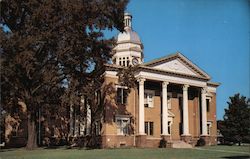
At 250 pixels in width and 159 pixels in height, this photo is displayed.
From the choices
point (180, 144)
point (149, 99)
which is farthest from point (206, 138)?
point (149, 99)

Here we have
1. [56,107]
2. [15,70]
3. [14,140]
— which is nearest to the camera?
[15,70]

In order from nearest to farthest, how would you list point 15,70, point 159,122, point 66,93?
point 15,70 → point 66,93 → point 159,122

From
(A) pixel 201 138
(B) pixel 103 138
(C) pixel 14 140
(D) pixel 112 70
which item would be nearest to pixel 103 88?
(D) pixel 112 70

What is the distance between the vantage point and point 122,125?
115ft

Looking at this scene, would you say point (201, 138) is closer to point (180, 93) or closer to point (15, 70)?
point (180, 93)

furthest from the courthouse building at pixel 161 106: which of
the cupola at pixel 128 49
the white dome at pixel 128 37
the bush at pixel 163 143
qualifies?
the white dome at pixel 128 37

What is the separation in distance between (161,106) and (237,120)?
735cm

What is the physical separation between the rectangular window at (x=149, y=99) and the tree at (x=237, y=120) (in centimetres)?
765

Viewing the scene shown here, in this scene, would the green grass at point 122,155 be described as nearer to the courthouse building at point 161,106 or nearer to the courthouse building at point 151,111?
the courthouse building at point 151,111

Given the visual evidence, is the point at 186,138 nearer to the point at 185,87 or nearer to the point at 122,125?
the point at 185,87

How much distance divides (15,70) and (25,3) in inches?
Result: 155

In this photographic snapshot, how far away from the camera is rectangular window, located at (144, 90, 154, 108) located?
36594mm

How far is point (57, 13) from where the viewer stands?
2441 cm

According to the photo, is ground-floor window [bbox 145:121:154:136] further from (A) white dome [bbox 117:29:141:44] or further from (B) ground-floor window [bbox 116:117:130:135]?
(A) white dome [bbox 117:29:141:44]
